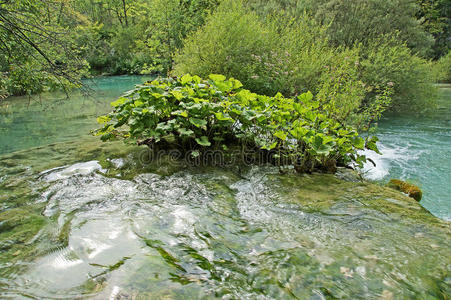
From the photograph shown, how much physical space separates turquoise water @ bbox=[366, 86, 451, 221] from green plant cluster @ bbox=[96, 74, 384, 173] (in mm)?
1552

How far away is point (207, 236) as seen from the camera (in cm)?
247

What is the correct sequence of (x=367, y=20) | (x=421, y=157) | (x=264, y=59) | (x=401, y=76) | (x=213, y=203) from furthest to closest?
(x=367, y=20) → (x=401, y=76) → (x=264, y=59) → (x=421, y=157) → (x=213, y=203)

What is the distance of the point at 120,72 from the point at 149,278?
36476 millimetres

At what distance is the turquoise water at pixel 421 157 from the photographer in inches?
214

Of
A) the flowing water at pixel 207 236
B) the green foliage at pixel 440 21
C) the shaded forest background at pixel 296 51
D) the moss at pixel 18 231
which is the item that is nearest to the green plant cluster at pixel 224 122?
the flowing water at pixel 207 236

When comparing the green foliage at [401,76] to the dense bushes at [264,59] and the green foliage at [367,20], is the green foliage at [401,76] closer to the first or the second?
the dense bushes at [264,59]

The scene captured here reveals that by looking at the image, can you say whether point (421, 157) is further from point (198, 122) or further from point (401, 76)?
point (198, 122)

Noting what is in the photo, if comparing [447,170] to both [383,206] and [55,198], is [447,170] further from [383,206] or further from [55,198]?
[55,198]

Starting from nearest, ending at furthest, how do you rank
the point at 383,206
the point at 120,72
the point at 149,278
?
the point at 149,278 → the point at 383,206 → the point at 120,72

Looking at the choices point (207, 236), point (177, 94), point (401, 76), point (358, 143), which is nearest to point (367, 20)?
point (401, 76)

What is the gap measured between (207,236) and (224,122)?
224 centimetres

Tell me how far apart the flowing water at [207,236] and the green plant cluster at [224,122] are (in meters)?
0.47

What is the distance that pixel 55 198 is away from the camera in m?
3.17

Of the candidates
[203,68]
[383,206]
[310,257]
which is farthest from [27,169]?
[203,68]
